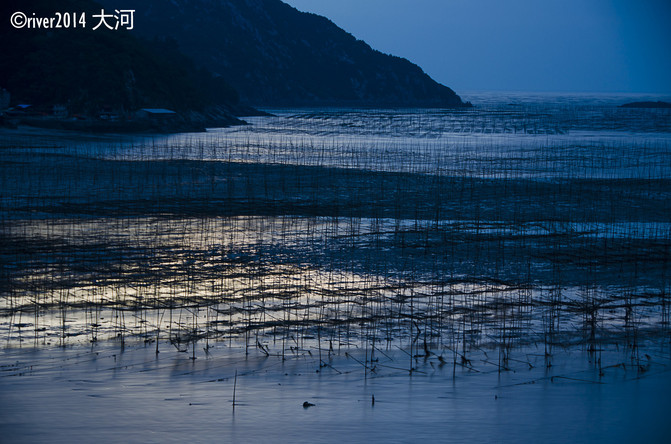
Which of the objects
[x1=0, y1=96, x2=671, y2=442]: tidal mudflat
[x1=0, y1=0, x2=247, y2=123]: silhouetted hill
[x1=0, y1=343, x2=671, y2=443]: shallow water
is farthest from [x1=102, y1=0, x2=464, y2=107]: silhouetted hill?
[x1=0, y1=343, x2=671, y2=443]: shallow water

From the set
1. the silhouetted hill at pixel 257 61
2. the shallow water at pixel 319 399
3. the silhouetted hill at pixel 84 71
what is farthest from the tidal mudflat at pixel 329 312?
the silhouetted hill at pixel 257 61

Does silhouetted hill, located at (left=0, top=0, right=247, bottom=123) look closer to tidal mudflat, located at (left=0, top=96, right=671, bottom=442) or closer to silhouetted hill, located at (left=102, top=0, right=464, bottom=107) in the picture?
tidal mudflat, located at (left=0, top=96, right=671, bottom=442)

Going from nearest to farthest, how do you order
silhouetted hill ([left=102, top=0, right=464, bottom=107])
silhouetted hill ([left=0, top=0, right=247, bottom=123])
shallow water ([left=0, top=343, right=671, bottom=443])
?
shallow water ([left=0, top=343, right=671, bottom=443]) < silhouetted hill ([left=0, top=0, right=247, bottom=123]) < silhouetted hill ([left=102, top=0, right=464, bottom=107])

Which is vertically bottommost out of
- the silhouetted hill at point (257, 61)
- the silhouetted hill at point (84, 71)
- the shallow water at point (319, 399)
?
the shallow water at point (319, 399)

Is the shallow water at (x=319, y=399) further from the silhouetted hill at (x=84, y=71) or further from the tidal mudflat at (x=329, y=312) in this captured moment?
the silhouetted hill at (x=84, y=71)

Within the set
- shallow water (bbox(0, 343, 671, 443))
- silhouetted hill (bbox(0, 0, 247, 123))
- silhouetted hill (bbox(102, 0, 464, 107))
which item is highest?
silhouetted hill (bbox(102, 0, 464, 107))

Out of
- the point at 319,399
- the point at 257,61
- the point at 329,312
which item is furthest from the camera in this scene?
the point at 257,61

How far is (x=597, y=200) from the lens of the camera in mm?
22859

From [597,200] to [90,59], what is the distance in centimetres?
5592

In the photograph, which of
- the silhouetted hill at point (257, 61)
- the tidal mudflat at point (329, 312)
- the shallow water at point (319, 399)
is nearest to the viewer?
the shallow water at point (319, 399)

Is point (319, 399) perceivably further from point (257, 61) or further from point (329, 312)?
point (257, 61)

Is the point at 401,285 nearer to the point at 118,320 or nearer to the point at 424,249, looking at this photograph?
the point at 424,249

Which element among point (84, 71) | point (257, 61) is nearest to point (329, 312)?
point (84, 71)

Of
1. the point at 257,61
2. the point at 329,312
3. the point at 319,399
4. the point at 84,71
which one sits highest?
the point at 257,61
